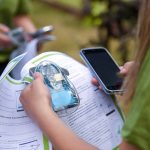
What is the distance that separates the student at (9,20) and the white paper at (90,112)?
75 centimetres

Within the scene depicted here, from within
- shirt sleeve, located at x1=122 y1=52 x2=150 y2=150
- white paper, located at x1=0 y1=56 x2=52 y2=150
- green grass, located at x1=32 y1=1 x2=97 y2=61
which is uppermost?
shirt sleeve, located at x1=122 y1=52 x2=150 y2=150

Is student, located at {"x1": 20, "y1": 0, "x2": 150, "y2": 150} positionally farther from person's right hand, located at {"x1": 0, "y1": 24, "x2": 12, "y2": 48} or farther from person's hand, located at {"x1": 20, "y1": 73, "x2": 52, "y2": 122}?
person's right hand, located at {"x1": 0, "y1": 24, "x2": 12, "y2": 48}

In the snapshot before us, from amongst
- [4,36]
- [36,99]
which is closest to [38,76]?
[36,99]

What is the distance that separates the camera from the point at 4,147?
1191 mm

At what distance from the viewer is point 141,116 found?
936mm

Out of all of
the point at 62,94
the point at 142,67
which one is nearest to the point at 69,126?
the point at 62,94

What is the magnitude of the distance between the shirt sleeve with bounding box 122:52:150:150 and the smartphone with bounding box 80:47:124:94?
12.0 inches

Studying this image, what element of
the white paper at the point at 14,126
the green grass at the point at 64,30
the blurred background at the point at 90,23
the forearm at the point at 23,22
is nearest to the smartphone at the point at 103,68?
the blurred background at the point at 90,23

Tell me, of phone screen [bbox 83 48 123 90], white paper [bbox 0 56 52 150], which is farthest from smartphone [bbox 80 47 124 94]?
white paper [bbox 0 56 52 150]

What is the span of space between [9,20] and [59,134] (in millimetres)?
1169

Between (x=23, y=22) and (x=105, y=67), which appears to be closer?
(x=105, y=67)

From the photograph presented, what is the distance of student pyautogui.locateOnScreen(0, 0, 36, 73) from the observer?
2.03 metres

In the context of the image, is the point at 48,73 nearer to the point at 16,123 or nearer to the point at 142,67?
the point at 16,123

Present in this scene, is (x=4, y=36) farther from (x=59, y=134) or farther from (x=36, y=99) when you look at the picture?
(x=59, y=134)
